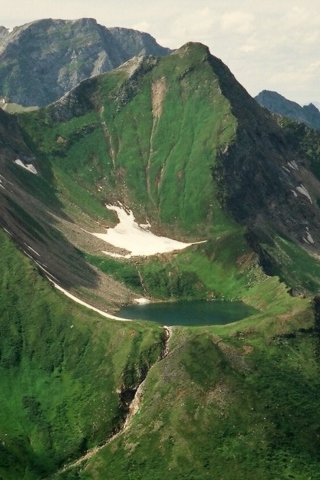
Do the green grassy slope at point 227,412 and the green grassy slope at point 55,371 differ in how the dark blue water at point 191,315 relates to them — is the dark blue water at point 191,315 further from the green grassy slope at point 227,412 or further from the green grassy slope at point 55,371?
the green grassy slope at point 227,412

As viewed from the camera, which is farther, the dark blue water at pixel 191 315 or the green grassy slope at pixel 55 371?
the dark blue water at pixel 191 315

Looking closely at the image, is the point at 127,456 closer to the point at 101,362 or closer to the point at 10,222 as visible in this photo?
the point at 101,362

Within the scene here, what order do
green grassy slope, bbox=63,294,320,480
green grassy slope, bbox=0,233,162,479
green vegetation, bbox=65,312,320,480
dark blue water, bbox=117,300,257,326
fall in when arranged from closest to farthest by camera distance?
1. green vegetation, bbox=65,312,320,480
2. green grassy slope, bbox=63,294,320,480
3. green grassy slope, bbox=0,233,162,479
4. dark blue water, bbox=117,300,257,326

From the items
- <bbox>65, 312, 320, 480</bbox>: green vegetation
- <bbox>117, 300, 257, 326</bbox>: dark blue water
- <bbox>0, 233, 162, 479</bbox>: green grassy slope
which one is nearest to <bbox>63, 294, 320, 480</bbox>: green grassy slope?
<bbox>65, 312, 320, 480</bbox>: green vegetation

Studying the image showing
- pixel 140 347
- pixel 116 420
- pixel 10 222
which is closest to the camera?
pixel 116 420

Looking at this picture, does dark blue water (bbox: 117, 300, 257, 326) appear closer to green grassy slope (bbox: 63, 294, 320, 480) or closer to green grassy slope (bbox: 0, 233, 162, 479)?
green grassy slope (bbox: 0, 233, 162, 479)

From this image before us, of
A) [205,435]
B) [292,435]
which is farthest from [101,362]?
[292,435]

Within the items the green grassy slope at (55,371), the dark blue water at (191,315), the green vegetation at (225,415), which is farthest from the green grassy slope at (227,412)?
the dark blue water at (191,315)

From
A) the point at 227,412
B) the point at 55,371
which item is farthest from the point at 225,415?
the point at 55,371

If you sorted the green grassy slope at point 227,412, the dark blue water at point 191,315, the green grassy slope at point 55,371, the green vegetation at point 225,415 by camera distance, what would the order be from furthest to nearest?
the dark blue water at point 191,315, the green grassy slope at point 55,371, the green grassy slope at point 227,412, the green vegetation at point 225,415
